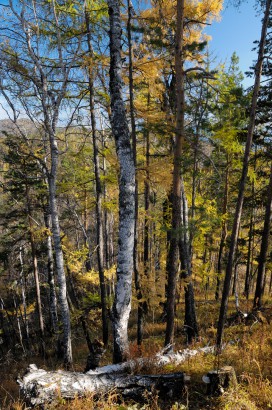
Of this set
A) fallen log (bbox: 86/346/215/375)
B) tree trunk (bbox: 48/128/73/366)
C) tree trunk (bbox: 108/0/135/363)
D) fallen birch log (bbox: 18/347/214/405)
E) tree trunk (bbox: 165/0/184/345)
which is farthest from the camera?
tree trunk (bbox: 48/128/73/366)

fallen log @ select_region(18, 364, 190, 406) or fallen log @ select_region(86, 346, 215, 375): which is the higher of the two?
fallen log @ select_region(18, 364, 190, 406)

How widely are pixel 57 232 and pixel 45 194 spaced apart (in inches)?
272

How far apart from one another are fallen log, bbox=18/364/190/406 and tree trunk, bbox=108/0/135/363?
4.12ft

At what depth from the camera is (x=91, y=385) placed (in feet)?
12.3

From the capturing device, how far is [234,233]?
22.7ft

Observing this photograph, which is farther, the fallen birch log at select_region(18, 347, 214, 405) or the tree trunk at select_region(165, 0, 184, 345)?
the tree trunk at select_region(165, 0, 184, 345)

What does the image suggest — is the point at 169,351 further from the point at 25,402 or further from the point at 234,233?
the point at 234,233

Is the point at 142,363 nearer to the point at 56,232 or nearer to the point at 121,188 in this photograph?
the point at 121,188

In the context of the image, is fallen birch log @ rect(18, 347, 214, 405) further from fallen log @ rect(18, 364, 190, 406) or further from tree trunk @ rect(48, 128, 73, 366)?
tree trunk @ rect(48, 128, 73, 366)

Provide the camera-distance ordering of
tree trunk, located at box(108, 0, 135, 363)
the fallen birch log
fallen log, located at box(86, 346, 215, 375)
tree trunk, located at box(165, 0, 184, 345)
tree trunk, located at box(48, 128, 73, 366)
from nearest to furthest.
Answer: the fallen birch log → fallen log, located at box(86, 346, 215, 375) → tree trunk, located at box(108, 0, 135, 363) → tree trunk, located at box(165, 0, 184, 345) → tree trunk, located at box(48, 128, 73, 366)

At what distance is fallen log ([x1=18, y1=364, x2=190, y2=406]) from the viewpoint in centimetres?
354

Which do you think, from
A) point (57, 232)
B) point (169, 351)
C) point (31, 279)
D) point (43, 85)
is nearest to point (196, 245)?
point (57, 232)

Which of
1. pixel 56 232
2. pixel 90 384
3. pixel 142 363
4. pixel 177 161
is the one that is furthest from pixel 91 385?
pixel 56 232

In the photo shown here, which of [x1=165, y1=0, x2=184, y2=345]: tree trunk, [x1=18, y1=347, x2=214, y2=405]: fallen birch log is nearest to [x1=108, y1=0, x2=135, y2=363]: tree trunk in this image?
[x1=18, y1=347, x2=214, y2=405]: fallen birch log
